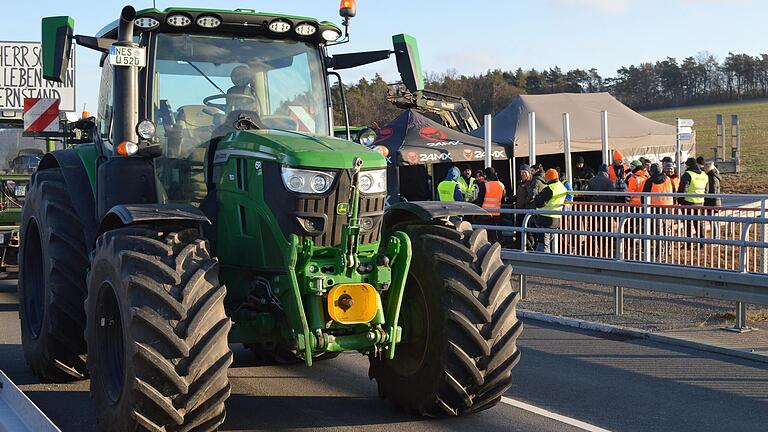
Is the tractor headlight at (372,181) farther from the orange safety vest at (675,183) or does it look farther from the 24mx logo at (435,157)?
the 24mx logo at (435,157)

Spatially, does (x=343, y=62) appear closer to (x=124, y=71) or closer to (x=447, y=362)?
(x=124, y=71)

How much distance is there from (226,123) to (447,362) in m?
2.28

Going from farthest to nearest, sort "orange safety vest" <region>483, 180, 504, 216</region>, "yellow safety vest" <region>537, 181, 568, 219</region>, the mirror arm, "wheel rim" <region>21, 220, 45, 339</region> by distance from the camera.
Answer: "orange safety vest" <region>483, 180, 504, 216</region>
"yellow safety vest" <region>537, 181, 568, 219</region>
"wheel rim" <region>21, 220, 45, 339</region>
the mirror arm

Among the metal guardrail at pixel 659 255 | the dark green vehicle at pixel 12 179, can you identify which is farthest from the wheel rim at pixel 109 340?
the dark green vehicle at pixel 12 179

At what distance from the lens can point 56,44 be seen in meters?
6.48

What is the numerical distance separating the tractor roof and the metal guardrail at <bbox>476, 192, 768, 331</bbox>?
471 centimetres

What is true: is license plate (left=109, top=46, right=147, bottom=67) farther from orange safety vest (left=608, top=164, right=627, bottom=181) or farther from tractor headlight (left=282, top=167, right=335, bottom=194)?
orange safety vest (left=608, top=164, right=627, bottom=181)

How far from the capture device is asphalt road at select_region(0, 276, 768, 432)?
6.37m

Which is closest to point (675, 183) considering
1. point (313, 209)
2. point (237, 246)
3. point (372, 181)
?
point (372, 181)

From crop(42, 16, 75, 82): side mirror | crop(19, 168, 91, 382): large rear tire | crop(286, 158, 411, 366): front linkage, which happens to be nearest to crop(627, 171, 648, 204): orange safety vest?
crop(19, 168, 91, 382): large rear tire

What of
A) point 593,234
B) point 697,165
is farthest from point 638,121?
point 593,234

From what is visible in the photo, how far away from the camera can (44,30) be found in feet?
21.3

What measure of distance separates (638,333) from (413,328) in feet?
13.9

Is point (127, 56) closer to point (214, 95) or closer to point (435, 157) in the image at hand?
point (214, 95)
